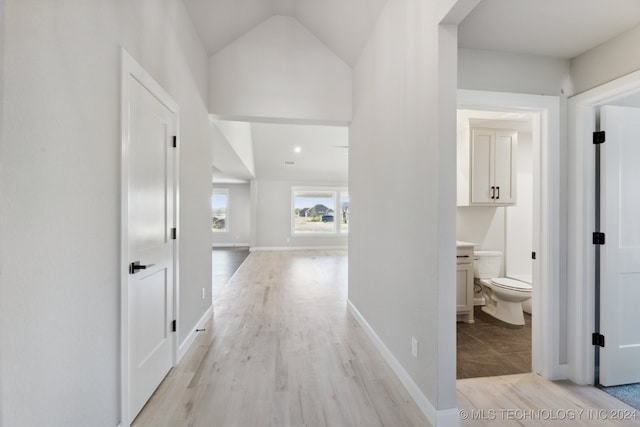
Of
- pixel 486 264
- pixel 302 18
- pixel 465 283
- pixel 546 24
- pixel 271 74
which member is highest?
pixel 302 18

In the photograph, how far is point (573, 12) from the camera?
1.70m

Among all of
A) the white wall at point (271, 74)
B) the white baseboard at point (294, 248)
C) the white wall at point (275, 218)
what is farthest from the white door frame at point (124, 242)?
the white wall at point (275, 218)

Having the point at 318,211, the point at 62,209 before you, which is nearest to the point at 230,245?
the point at 318,211

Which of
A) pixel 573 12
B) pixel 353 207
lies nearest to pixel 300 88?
pixel 353 207

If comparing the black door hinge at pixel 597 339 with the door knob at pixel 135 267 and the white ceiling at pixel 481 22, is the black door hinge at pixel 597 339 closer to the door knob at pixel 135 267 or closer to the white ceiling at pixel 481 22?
the white ceiling at pixel 481 22

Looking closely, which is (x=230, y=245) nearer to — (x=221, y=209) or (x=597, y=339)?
(x=221, y=209)

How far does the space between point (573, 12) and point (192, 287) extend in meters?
3.53

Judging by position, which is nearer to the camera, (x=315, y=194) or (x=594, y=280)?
(x=594, y=280)

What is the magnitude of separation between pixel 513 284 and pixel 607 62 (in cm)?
220

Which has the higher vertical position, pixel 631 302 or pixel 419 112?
pixel 419 112

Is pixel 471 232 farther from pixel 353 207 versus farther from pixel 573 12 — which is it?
pixel 573 12

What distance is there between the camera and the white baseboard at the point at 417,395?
156 cm

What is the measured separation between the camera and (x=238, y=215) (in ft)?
34.0

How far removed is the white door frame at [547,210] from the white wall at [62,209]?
2241mm
